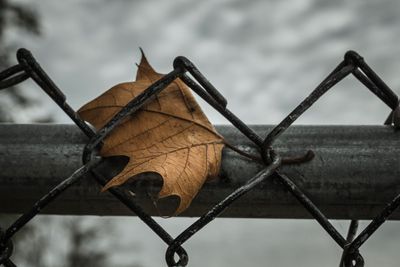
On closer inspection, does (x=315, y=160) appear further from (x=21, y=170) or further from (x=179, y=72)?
(x=21, y=170)
